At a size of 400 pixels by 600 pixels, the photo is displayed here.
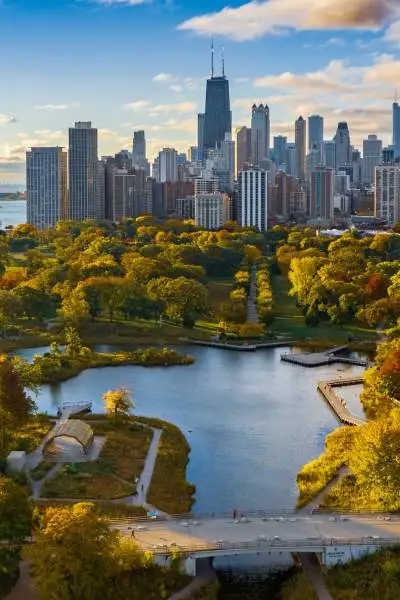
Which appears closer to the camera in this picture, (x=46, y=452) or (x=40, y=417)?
(x=46, y=452)

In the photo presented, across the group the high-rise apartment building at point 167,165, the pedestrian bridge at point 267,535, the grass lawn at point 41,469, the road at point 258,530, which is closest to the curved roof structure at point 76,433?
the grass lawn at point 41,469

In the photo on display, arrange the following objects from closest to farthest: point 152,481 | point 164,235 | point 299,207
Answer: point 152,481
point 164,235
point 299,207

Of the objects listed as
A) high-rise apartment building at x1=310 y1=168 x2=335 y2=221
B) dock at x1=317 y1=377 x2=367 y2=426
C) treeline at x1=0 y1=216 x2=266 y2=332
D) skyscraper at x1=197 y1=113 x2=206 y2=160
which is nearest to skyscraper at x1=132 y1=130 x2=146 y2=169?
skyscraper at x1=197 y1=113 x2=206 y2=160

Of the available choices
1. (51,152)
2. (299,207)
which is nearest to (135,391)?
(51,152)

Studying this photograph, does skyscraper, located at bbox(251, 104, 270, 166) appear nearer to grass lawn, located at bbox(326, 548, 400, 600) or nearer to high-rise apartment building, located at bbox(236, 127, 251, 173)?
high-rise apartment building, located at bbox(236, 127, 251, 173)

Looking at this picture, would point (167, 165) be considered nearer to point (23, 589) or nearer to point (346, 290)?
point (346, 290)

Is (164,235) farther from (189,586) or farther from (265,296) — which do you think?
(189,586)
